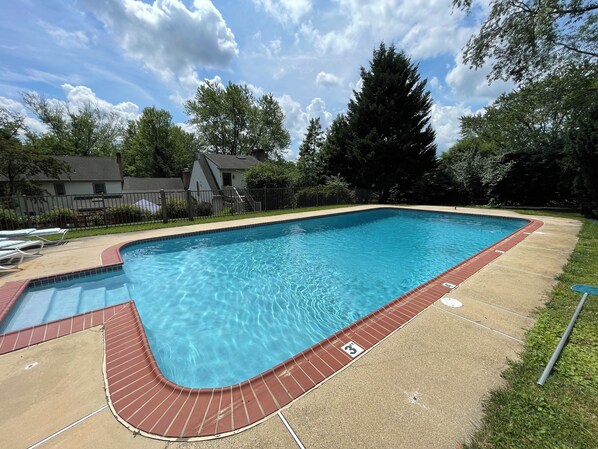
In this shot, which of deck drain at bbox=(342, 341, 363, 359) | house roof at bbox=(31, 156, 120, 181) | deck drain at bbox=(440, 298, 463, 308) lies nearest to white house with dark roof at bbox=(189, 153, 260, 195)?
house roof at bbox=(31, 156, 120, 181)

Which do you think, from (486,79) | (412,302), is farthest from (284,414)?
(486,79)

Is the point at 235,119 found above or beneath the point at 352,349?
above

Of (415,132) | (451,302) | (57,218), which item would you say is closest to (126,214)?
(57,218)

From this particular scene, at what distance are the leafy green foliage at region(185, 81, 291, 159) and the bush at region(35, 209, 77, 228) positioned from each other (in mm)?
23986

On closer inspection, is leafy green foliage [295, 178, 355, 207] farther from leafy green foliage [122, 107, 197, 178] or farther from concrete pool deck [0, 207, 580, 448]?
leafy green foliage [122, 107, 197, 178]

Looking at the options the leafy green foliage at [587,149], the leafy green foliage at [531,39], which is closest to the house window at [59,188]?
the leafy green foliage at [531,39]

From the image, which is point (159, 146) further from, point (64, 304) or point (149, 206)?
point (64, 304)

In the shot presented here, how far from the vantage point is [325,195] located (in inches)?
733

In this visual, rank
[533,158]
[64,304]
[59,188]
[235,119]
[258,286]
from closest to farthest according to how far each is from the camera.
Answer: [64,304] → [258,286] → [533,158] → [59,188] → [235,119]

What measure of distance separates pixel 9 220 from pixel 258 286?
1075 cm

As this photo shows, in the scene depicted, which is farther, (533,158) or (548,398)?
(533,158)

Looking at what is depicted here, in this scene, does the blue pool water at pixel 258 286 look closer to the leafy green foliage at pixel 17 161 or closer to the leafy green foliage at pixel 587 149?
the leafy green foliage at pixel 587 149

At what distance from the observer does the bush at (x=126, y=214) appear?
36.1ft

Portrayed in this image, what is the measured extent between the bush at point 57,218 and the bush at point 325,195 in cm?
1187
